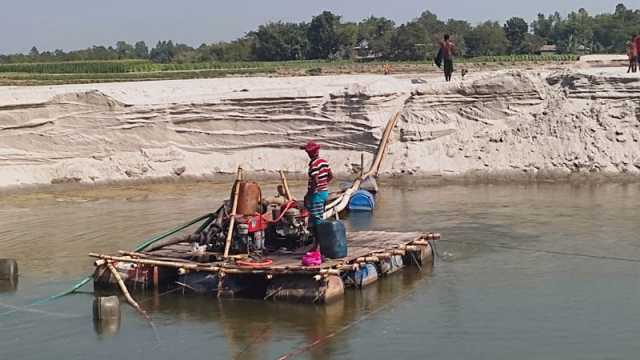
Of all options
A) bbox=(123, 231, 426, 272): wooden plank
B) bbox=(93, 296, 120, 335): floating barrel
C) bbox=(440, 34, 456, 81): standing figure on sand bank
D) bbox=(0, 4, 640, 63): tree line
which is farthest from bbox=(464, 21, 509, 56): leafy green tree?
bbox=(93, 296, 120, 335): floating barrel

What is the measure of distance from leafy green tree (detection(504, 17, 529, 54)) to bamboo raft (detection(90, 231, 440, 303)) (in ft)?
147

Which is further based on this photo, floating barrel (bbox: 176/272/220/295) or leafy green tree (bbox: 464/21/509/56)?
leafy green tree (bbox: 464/21/509/56)

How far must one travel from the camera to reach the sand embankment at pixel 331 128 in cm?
2373

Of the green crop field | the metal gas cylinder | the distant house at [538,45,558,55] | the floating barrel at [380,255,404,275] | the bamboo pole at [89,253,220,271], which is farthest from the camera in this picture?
the distant house at [538,45,558,55]

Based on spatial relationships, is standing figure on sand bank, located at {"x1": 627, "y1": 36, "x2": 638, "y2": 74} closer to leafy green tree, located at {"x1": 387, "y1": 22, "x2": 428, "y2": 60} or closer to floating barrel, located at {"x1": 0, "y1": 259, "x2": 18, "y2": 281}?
floating barrel, located at {"x1": 0, "y1": 259, "x2": 18, "y2": 281}

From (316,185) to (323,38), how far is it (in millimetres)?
45687

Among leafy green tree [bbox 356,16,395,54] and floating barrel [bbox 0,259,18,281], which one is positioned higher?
leafy green tree [bbox 356,16,395,54]

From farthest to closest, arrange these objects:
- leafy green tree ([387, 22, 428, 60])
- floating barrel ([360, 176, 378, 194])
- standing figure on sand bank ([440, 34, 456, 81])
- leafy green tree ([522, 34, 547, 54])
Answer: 1. leafy green tree ([522, 34, 547, 54])
2. leafy green tree ([387, 22, 428, 60])
3. standing figure on sand bank ([440, 34, 456, 81])
4. floating barrel ([360, 176, 378, 194])

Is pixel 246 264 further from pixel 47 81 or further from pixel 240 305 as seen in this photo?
pixel 47 81

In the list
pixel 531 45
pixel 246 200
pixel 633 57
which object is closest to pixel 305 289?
pixel 246 200

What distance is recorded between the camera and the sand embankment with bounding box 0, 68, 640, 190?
2373 centimetres

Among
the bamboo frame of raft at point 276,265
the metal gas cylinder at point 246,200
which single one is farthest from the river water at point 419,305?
the metal gas cylinder at point 246,200

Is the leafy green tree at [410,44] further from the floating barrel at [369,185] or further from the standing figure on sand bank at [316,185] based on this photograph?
the standing figure on sand bank at [316,185]

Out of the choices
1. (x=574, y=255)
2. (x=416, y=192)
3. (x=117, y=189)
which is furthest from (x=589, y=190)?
(x=117, y=189)
